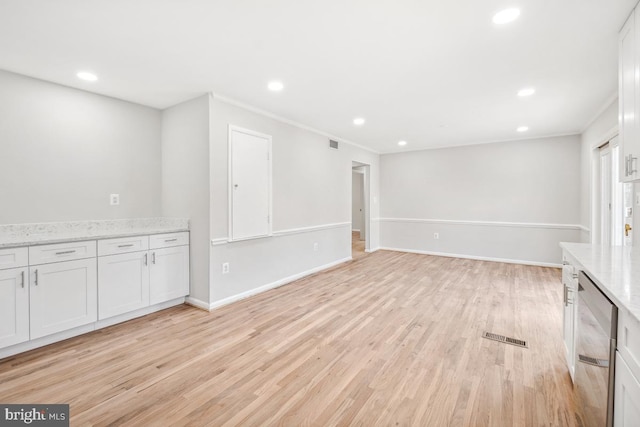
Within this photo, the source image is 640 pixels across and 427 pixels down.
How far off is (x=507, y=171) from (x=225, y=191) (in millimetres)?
5449

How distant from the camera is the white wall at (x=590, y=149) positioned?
3502 mm

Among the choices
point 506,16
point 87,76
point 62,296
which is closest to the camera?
point 506,16

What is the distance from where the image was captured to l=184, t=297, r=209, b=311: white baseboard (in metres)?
3.28

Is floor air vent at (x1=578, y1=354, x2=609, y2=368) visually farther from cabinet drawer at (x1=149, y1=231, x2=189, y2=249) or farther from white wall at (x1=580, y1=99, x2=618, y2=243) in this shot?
cabinet drawer at (x1=149, y1=231, x2=189, y2=249)

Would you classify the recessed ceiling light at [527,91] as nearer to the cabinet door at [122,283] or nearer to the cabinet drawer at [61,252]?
the cabinet door at [122,283]

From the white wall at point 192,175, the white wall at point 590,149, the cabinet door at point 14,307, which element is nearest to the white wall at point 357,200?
the white wall at point 590,149

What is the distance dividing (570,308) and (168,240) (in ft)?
12.3

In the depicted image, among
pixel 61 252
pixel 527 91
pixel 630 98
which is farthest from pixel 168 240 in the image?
pixel 527 91

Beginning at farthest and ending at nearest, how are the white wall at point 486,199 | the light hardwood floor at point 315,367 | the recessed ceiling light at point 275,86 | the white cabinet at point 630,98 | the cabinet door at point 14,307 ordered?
the white wall at point 486,199
the recessed ceiling light at point 275,86
the cabinet door at point 14,307
the white cabinet at point 630,98
the light hardwood floor at point 315,367

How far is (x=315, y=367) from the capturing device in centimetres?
214

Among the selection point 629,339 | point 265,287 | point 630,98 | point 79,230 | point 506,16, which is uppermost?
point 506,16

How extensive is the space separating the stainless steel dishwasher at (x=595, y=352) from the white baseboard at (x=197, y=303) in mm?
3212

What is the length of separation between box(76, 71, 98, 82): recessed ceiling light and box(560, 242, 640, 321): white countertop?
406 centimetres

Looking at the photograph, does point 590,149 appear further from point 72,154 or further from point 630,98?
point 72,154
